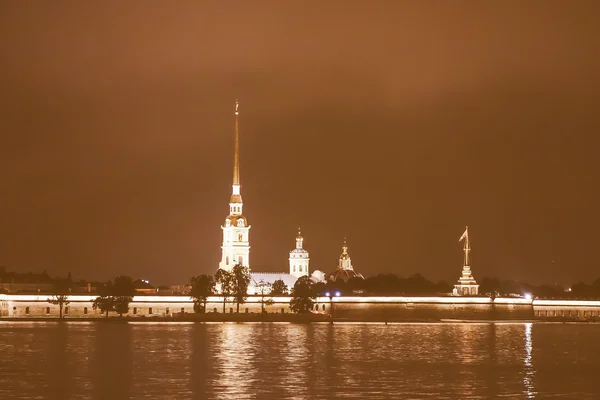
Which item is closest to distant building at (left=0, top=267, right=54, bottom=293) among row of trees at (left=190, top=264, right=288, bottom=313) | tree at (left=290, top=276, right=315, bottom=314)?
row of trees at (left=190, top=264, right=288, bottom=313)

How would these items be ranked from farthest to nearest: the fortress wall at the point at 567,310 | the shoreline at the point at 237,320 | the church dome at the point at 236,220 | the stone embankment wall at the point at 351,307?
the fortress wall at the point at 567,310 < the church dome at the point at 236,220 < the stone embankment wall at the point at 351,307 < the shoreline at the point at 237,320

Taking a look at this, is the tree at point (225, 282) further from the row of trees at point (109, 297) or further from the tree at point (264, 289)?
the row of trees at point (109, 297)

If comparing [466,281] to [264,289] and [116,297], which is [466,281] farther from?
[116,297]

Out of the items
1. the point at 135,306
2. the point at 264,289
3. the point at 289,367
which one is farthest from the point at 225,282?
the point at 289,367

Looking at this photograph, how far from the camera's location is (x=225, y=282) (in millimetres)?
142500

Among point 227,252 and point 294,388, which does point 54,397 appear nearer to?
point 294,388

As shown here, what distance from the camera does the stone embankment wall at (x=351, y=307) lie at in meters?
137

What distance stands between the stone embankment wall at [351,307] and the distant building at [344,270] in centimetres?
3689

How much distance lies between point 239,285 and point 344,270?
51918mm

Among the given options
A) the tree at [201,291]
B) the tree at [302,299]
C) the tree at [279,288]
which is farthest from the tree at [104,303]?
the tree at [279,288]

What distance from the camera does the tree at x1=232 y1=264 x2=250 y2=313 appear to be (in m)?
141

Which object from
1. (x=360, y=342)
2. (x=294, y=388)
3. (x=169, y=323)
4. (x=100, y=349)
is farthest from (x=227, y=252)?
(x=294, y=388)

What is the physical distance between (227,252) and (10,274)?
30.7 m

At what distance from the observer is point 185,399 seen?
44188mm
